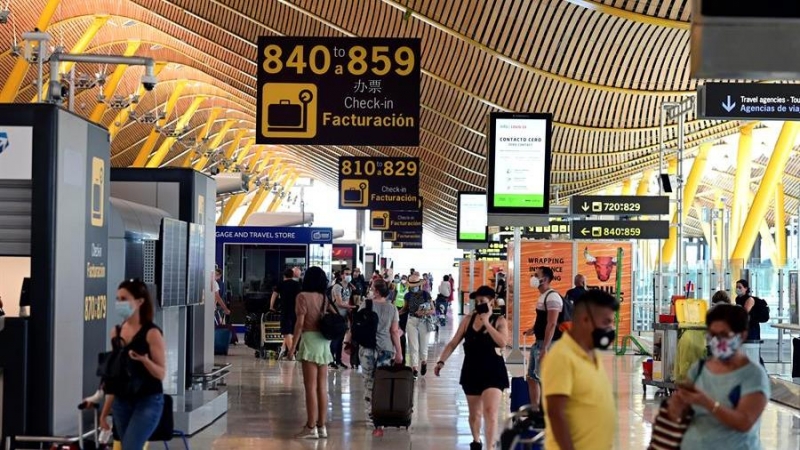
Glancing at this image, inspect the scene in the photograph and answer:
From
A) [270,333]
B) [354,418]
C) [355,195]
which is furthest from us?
[355,195]

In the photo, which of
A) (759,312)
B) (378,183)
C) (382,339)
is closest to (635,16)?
(759,312)

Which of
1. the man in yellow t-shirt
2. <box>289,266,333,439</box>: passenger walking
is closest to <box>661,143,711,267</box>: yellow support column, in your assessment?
<box>289,266,333,439</box>: passenger walking

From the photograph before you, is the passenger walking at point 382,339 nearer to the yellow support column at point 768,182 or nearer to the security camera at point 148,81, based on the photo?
the security camera at point 148,81

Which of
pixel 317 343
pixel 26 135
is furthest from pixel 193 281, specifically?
pixel 26 135

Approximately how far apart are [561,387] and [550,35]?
68.8ft

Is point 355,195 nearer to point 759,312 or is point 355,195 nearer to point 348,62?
point 759,312

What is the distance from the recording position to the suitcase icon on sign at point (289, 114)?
1455cm

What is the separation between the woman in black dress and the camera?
10.4 meters

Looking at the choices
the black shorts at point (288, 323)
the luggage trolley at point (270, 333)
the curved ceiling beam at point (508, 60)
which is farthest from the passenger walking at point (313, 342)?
the curved ceiling beam at point (508, 60)

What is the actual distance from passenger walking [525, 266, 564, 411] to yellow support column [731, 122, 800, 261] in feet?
68.3

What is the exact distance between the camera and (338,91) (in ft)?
48.0

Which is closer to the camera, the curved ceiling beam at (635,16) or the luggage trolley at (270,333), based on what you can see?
the curved ceiling beam at (635,16)

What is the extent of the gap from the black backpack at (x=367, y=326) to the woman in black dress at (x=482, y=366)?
2.67 meters

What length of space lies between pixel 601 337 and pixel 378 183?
2599cm
